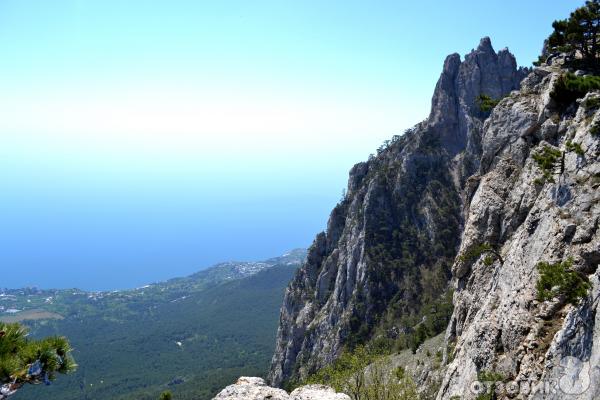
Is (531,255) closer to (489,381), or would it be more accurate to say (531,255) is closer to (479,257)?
(489,381)

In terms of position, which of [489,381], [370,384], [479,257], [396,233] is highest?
[396,233]

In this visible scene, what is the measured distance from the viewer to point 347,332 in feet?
349

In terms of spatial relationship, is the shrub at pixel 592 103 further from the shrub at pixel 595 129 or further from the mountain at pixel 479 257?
the shrub at pixel 595 129

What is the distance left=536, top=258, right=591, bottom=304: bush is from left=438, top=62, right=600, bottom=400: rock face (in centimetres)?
51

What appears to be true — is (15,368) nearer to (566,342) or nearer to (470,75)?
(566,342)

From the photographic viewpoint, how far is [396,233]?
116750 mm

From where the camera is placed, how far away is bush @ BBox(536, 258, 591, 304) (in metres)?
24.3

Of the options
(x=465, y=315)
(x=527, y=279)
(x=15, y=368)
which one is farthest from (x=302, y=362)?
(x=15, y=368)

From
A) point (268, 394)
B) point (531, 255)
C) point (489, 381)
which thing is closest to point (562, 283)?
point (531, 255)

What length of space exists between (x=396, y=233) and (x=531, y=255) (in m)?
84.6

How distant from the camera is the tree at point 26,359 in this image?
39.5 feet

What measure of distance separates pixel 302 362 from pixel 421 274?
40.6 metres

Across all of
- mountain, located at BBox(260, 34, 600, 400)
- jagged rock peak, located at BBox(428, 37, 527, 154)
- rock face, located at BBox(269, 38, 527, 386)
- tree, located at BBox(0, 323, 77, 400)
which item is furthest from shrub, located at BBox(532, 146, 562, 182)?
jagged rock peak, located at BBox(428, 37, 527, 154)

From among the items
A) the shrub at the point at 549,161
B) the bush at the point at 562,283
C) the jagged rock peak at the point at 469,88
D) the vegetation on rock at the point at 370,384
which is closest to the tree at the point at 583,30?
the shrub at the point at 549,161
